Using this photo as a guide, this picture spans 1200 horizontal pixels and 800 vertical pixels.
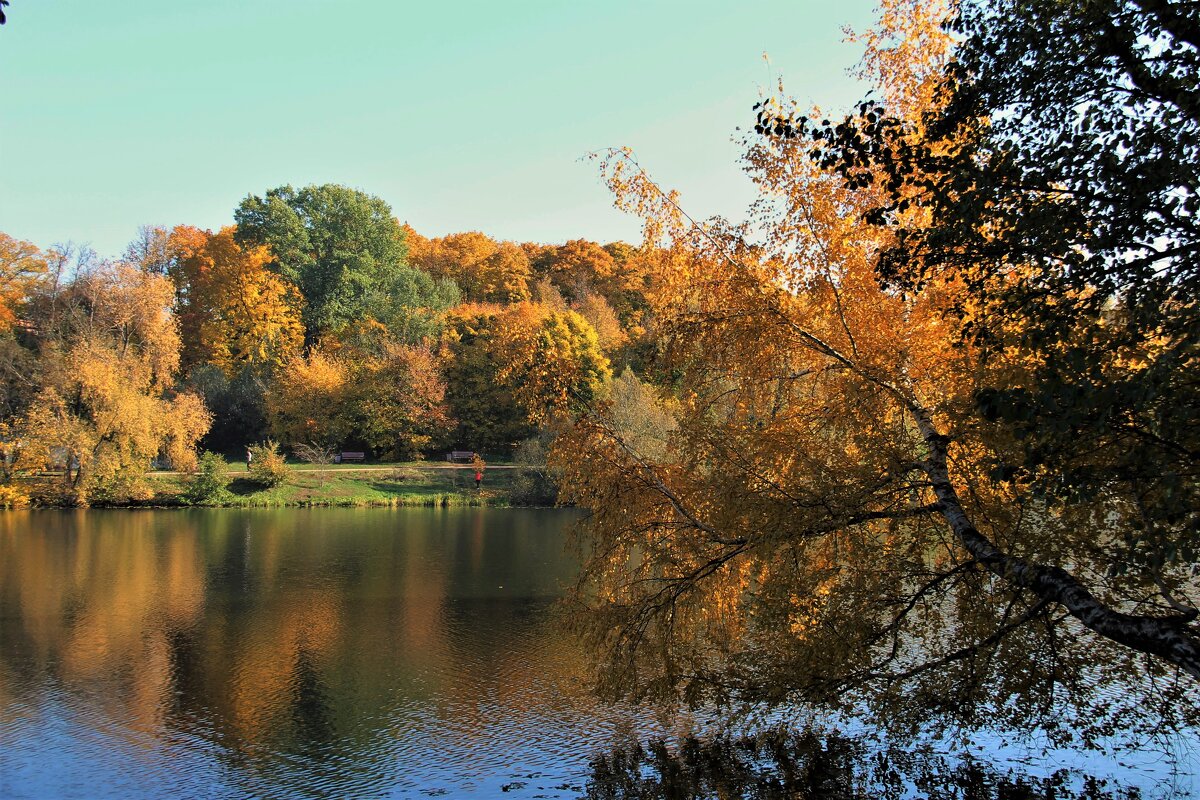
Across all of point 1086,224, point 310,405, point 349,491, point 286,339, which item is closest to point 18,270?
point 286,339

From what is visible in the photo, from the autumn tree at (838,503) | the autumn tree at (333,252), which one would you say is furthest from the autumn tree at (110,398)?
the autumn tree at (838,503)

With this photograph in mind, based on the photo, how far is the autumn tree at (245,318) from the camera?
173ft

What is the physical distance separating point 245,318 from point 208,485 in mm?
18636

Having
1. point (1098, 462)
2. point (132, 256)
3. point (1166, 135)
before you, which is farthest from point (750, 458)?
point (132, 256)

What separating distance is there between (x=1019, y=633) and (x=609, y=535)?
4439 millimetres

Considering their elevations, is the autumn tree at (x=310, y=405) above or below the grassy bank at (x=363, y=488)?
above

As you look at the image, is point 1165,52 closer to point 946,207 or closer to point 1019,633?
point 946,207

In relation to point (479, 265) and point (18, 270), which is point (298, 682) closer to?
point (18, 270)

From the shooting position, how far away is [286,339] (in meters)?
53.8

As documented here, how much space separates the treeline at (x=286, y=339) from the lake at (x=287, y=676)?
29.7ft

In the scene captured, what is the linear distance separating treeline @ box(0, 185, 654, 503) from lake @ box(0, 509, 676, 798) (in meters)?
9.04

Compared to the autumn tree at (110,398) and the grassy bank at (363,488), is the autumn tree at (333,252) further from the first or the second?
the autumn tree at (110,398)

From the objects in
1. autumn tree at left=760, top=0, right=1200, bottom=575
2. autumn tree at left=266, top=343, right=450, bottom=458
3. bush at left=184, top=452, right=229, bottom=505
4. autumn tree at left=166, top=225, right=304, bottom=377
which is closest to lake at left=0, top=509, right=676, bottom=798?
autumn tree at left=760, top=0, right=1200, bottom=575

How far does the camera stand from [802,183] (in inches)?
379
